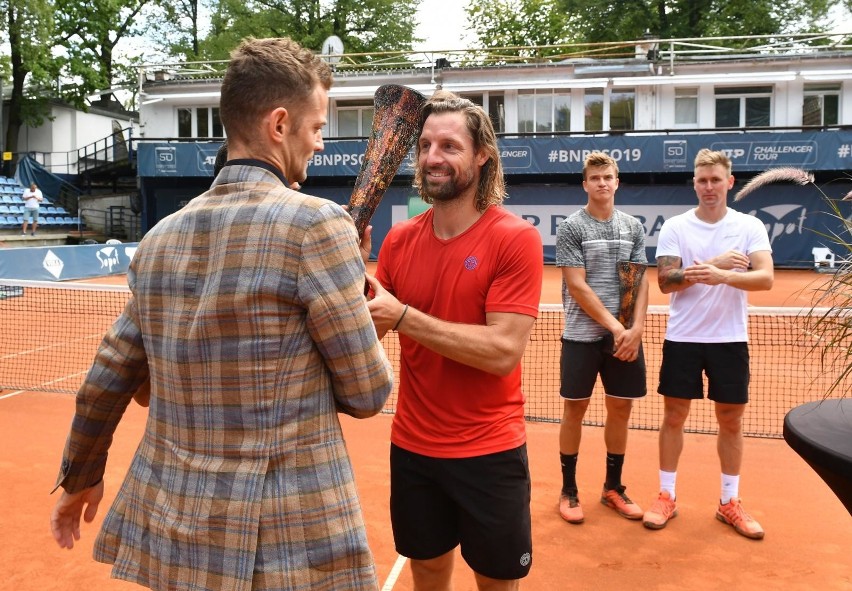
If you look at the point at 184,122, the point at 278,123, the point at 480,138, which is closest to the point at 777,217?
the point at 480,138

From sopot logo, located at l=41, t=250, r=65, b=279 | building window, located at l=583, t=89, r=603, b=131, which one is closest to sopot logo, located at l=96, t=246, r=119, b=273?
sopot logo, located at l=41, t=250, r=65, b=279

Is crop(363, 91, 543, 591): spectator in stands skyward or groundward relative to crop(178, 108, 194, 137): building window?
groundward

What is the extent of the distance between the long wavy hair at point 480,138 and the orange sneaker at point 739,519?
284cm

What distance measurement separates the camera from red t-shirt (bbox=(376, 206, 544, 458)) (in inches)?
95.3

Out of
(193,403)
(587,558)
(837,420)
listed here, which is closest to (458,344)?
(193,403)

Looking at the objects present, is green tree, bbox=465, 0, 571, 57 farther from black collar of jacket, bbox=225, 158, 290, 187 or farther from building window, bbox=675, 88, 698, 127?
black collar of jacket, bbox=225, 158, 290, 187

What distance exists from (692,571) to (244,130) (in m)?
3.40

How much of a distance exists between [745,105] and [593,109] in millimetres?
5398

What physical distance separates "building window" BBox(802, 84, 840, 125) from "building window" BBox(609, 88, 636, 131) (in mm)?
5924

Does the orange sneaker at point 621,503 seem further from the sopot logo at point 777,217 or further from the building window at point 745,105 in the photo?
the building window at point 745,105

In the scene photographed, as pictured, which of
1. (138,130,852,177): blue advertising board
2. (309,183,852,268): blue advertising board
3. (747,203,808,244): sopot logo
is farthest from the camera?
(747,203,808,244): sopot logo

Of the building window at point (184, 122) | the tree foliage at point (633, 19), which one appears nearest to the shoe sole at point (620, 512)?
the building window at point (184, 122)

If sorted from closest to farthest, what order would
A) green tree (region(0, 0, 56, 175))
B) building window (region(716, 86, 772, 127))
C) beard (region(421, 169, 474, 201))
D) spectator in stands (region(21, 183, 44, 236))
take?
beard (region(421, 169, 474, 201)), spectator in stands (region(21, 183, 44, 236)), building window (region(716, 86, 772, 127)), green tree (region(0, 0, 56, 175))

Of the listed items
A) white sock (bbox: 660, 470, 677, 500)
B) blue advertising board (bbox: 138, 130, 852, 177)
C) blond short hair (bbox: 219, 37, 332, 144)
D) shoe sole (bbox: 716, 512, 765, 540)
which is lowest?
shoe sole (bbox: 716, 512, 765, 540)
